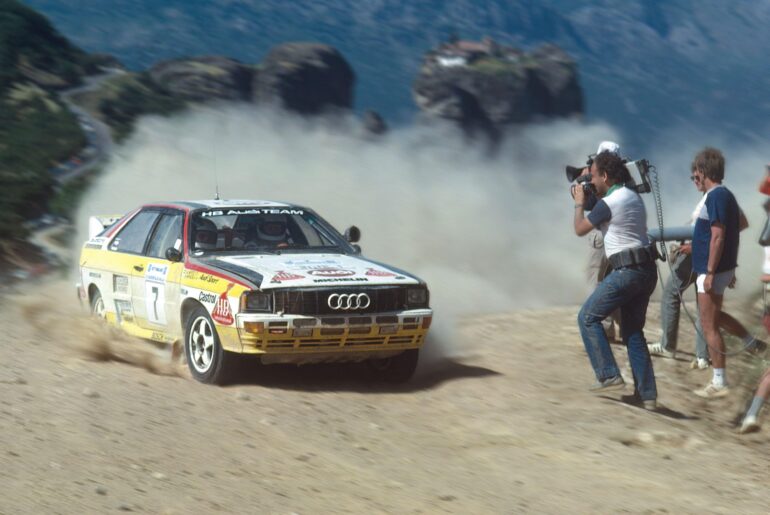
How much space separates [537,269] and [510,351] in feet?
23.6

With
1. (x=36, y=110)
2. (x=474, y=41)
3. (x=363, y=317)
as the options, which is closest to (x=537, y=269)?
(x=363, y=317)

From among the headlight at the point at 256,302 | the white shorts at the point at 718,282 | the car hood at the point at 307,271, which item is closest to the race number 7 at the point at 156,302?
the car hood at the point at 307,271

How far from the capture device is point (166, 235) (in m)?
9.47

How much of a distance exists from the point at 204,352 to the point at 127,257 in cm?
165

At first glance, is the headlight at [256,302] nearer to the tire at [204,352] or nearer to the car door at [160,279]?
the tire at [204,352]

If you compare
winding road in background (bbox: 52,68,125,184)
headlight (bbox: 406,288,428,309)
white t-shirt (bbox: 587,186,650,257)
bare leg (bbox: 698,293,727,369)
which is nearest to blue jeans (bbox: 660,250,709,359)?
bare leg (bbox: 698,293,727,369)

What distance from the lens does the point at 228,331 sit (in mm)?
8156

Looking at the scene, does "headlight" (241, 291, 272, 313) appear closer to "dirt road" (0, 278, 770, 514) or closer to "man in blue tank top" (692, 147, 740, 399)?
"dirt road" (0, 278, 770, 514)

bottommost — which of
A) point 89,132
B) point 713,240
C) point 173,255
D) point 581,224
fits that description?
point 173,255

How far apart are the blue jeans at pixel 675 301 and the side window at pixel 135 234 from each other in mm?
4382

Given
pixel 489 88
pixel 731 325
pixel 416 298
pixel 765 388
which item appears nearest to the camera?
pixel 765 388

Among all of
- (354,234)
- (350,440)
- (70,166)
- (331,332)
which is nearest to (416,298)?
(331,332)

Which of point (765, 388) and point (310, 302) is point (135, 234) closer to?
point (310, 302)

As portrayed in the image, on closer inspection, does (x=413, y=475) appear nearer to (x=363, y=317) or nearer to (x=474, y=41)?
(x=363, y=317)
